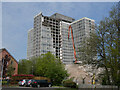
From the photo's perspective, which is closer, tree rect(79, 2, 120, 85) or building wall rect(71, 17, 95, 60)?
tree rect(79, 2, 120, 85)

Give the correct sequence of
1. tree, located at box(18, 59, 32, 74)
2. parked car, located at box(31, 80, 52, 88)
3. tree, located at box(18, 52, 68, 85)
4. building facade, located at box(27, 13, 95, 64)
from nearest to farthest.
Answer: parked car, located at box(31, 80, 52, 88) < tree, located at box(18, 52, 68, 85) < tree, located at box(18, 59, 32, 74) < building facade, located at box(27, 13, 95, 64)

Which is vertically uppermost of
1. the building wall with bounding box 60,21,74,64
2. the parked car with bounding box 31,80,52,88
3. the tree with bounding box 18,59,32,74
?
the building wall with bounding box 60,21,74,64

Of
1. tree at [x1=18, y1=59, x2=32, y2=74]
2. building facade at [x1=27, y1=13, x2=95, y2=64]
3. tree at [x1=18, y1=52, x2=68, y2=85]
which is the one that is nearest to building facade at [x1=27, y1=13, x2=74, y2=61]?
building facade at [x1=27, y1=13, x2=95, y2=64]

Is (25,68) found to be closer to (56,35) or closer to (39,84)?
(39,84)

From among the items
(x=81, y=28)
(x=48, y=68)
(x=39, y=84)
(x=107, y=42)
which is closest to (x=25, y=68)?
(x=48, y=68)

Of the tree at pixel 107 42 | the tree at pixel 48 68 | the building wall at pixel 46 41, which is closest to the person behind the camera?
the tree at pixel 107 42

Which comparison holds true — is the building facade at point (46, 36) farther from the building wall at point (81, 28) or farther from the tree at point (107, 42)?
the tree at point (107, 42)

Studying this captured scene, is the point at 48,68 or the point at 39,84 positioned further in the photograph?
the point at 48,68

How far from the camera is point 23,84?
97.8ft

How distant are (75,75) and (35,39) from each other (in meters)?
59.6

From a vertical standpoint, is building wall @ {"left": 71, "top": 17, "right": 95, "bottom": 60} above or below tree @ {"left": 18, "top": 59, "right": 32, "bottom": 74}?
above

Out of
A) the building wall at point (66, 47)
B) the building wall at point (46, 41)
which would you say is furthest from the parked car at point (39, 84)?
the building wall at point (66, 47)

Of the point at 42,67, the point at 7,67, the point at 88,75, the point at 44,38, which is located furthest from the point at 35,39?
the point at 88,75

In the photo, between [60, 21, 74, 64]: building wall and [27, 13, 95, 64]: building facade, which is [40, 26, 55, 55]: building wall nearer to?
[27, 13, 95, 64]: building facade
